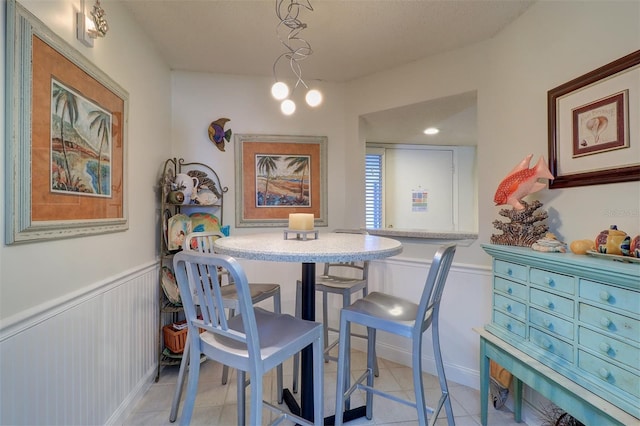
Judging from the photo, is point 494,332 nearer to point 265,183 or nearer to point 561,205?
point 561,205

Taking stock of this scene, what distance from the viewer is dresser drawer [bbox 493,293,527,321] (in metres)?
1.42

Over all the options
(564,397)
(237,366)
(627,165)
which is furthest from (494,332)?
(237,366)

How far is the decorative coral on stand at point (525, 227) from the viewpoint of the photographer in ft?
5.02

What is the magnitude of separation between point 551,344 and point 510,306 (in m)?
0.26

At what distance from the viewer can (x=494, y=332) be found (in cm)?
158

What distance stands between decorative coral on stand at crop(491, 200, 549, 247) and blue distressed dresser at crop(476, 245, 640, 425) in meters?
0.12

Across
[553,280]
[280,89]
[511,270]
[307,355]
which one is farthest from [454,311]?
[280,89]

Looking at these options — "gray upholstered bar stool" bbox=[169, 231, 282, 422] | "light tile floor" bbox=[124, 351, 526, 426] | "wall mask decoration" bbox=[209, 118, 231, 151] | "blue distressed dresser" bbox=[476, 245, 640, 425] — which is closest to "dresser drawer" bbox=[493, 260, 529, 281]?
"blue distressed dresser" bbox=[476, 245, 640, 425]

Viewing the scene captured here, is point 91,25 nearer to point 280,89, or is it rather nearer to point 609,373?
point 280,89

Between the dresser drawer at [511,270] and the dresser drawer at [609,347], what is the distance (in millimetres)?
317

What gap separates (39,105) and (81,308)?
873 millimetres

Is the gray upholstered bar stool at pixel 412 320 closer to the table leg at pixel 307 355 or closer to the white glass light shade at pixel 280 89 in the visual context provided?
the table leg at pixel 307 355

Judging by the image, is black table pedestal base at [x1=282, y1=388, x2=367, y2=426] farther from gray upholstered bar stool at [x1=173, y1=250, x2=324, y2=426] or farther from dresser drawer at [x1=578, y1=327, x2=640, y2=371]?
dresser drawer at [x1=578, y1=327, x2=640, y2=371]

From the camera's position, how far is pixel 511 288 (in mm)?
1489
